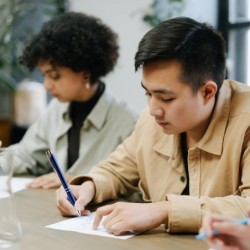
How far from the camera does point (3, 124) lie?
4.43 metres

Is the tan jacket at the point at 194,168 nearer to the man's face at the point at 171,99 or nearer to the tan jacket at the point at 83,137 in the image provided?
the man's face at the point at 171,99

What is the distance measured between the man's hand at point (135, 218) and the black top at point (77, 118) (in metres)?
1.00

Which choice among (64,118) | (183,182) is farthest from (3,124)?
(183,182)

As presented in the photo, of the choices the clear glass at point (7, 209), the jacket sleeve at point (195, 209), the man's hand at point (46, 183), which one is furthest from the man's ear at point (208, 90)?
the man's hand at point (46, 183)

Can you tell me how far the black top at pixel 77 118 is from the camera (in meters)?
2.35

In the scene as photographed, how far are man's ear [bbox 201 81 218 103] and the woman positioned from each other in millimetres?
807

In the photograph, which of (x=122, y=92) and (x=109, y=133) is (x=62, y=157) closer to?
(x=109, y=133)

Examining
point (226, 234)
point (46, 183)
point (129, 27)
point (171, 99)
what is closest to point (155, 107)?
point (171, 99)

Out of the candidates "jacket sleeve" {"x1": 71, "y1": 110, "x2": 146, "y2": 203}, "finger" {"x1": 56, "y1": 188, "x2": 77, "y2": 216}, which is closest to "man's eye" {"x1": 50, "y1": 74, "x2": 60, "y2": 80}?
"jacket sleeve" {"x1": 71, "y1": 110, "x2": 146, "y2": 203}

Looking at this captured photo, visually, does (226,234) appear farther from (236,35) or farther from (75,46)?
(236,35)

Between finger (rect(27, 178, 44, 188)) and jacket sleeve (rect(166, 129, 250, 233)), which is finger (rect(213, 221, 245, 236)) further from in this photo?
finger (rect(27, 178, 44, 188))

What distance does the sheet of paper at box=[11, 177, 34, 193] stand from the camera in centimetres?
196

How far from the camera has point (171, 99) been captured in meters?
1.47

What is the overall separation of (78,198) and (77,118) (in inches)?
33.5
